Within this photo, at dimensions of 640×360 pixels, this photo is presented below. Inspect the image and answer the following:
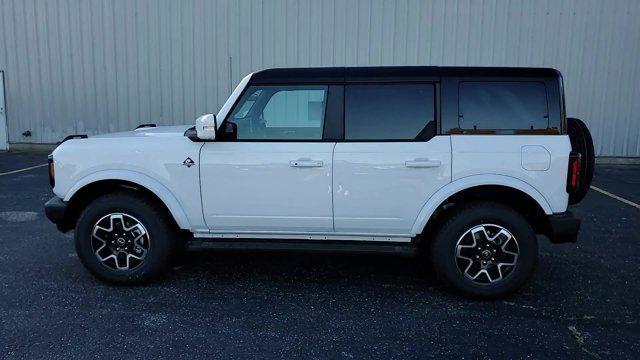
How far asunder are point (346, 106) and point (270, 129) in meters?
0.65

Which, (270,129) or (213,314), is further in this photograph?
(270,129)

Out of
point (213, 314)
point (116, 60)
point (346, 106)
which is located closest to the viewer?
point (213, 314)

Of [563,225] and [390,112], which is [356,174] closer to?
[390,112]

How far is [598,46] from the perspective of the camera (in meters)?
11.5

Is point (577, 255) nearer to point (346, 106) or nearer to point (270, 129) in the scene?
point (346, 106)

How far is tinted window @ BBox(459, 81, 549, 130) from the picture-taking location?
11.8 feet

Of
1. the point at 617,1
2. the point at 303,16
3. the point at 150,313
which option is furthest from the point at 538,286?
the point at 617,1

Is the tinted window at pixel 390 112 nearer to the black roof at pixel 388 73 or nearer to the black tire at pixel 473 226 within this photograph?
the black roof at pixel 388 73

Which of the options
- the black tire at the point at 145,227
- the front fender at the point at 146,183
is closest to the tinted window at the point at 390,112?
the front fender at the point at 146,183

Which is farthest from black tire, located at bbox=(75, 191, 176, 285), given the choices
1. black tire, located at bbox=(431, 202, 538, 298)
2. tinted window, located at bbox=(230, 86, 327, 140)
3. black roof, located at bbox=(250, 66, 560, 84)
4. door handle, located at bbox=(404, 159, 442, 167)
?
black tire, located at bbox=(431, 202, 538, 298)

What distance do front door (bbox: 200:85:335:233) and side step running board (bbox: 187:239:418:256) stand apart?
0.11 m

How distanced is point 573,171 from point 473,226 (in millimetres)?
830

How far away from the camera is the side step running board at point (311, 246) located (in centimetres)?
373

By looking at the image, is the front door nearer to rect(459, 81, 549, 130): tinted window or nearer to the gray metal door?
rect(459, 81, 549, 130): tinted window
